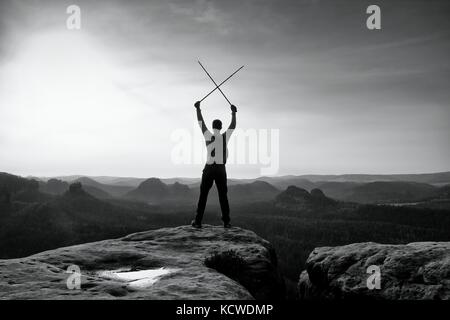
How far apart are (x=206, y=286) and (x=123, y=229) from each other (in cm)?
7906

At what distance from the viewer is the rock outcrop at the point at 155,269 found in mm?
5281

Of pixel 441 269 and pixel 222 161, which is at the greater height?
pixel 222 161

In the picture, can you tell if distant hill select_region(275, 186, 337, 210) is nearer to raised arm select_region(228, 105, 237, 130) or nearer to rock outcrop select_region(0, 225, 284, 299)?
raised arm select_region(228, 105, 237, 130)

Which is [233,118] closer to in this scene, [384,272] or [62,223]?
[384,272]

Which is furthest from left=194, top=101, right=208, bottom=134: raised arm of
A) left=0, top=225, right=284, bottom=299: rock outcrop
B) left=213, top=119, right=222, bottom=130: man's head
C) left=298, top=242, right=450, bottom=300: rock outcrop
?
left=298, top=242, right=450, bottom=300: rock outcrop

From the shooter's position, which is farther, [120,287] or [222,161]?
[222,161]

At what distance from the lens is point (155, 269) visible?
7234 mm

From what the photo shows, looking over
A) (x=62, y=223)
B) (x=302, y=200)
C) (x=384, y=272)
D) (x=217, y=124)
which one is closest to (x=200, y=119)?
(x=217, y=124)

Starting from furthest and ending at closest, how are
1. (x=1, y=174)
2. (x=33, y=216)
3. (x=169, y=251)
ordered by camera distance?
(x=1, y=174) < (x=33, y=216) < (x=169, y=251)

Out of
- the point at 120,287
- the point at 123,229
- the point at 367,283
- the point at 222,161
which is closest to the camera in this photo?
the point at 120,287

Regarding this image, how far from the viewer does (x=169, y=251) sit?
29.4ft

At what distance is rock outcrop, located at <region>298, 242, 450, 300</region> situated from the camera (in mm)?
6457
